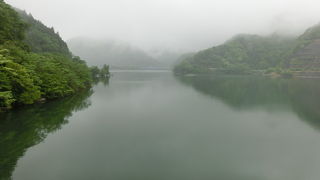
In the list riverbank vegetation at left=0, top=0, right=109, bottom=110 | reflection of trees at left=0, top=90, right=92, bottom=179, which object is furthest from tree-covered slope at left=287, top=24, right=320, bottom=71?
reflection of trees at left=0, top=90, right=92, bottom=179

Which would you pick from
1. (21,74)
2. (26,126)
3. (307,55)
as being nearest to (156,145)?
(26,126)

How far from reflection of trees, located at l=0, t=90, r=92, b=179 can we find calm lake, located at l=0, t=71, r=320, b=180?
0.07 metres

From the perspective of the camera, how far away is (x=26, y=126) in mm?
27344

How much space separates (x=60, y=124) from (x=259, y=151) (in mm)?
22258

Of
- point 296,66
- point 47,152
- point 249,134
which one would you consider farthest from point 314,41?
point 47,152

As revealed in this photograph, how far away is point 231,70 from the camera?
19950 cm

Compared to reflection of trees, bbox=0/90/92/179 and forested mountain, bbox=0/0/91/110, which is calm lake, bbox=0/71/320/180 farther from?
forested mountain, bbox=0/0/91/110

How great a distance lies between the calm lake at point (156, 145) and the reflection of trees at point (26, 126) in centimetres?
7

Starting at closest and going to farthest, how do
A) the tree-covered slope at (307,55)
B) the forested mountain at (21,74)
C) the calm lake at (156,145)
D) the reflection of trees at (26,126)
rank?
1. the calm lake at (156,145)
2. the reflection of trees at (26,126)
3. the forested mountain at (21,74)
4. the tree-covered slope at (307,55)

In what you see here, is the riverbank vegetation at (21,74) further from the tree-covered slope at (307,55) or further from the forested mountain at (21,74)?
the tree-covered slope at (307,55)

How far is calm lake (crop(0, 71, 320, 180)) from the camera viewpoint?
17.3 m

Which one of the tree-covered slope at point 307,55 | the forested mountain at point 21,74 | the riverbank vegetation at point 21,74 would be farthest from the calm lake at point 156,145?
the tree-covered slope at point 307,55

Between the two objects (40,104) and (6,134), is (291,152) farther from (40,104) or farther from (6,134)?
(40,104)

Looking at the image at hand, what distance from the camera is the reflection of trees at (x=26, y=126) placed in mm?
18844
